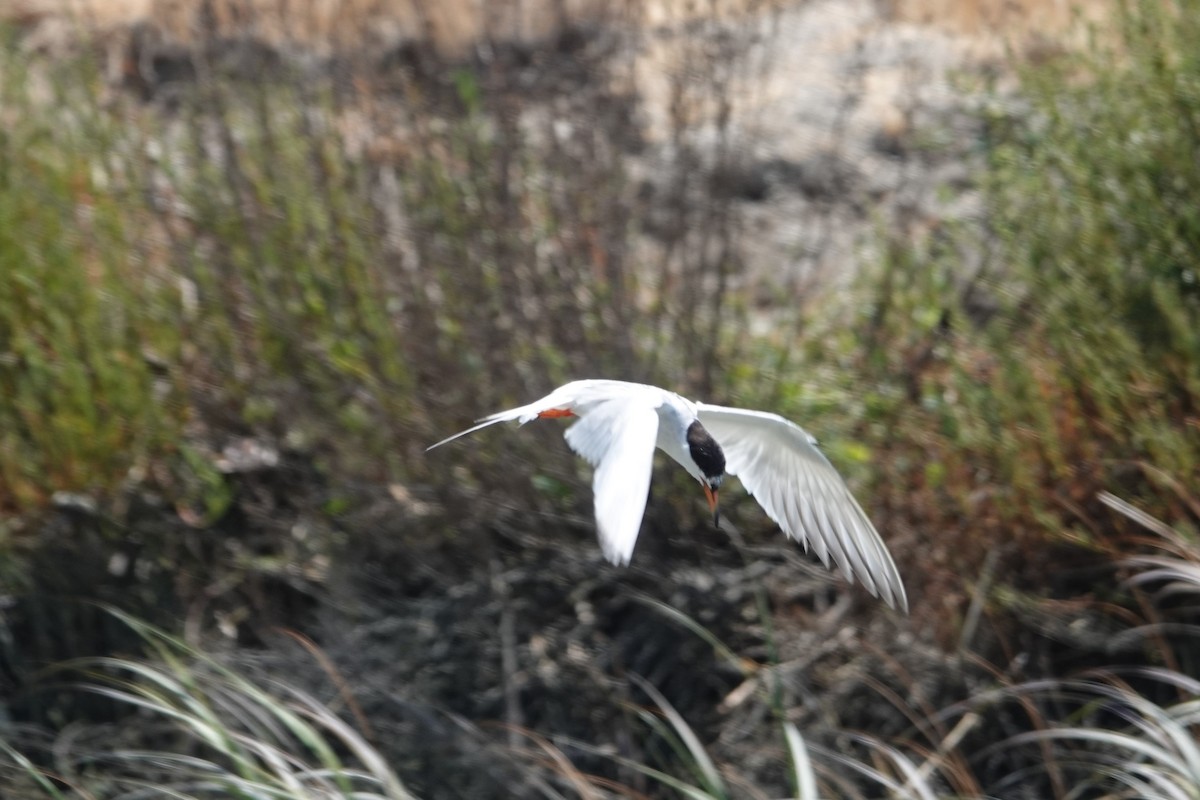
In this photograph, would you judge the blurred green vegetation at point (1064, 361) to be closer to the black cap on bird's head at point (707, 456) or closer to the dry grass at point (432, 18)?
the dry grass at point (432, 18)

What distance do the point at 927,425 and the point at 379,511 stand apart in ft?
6.13

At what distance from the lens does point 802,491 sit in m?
3.76

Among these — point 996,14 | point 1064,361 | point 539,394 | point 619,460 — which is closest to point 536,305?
point 539,394

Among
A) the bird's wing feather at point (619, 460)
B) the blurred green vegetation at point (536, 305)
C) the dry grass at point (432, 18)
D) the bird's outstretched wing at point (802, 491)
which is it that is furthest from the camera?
the dry grass at point (432, 18)

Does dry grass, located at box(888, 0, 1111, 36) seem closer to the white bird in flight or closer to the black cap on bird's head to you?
the white bird in flight

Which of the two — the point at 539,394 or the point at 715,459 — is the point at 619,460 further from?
the point at 539,394

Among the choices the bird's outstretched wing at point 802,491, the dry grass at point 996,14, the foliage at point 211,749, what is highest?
the dry grass at point 996,14

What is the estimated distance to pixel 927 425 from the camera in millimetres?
5039

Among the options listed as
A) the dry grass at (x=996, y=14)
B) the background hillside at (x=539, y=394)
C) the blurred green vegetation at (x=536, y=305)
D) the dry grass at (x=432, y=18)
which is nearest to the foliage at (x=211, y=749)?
the background hillside at (x=539, y=394)

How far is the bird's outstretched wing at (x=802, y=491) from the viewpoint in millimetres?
3523

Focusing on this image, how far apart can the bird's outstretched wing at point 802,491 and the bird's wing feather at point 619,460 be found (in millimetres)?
460

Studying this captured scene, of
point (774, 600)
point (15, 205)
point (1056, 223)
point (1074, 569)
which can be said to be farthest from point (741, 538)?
point (15, 205)

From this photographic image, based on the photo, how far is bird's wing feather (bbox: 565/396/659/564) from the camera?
241cm

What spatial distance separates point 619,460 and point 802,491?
45.0 inches
